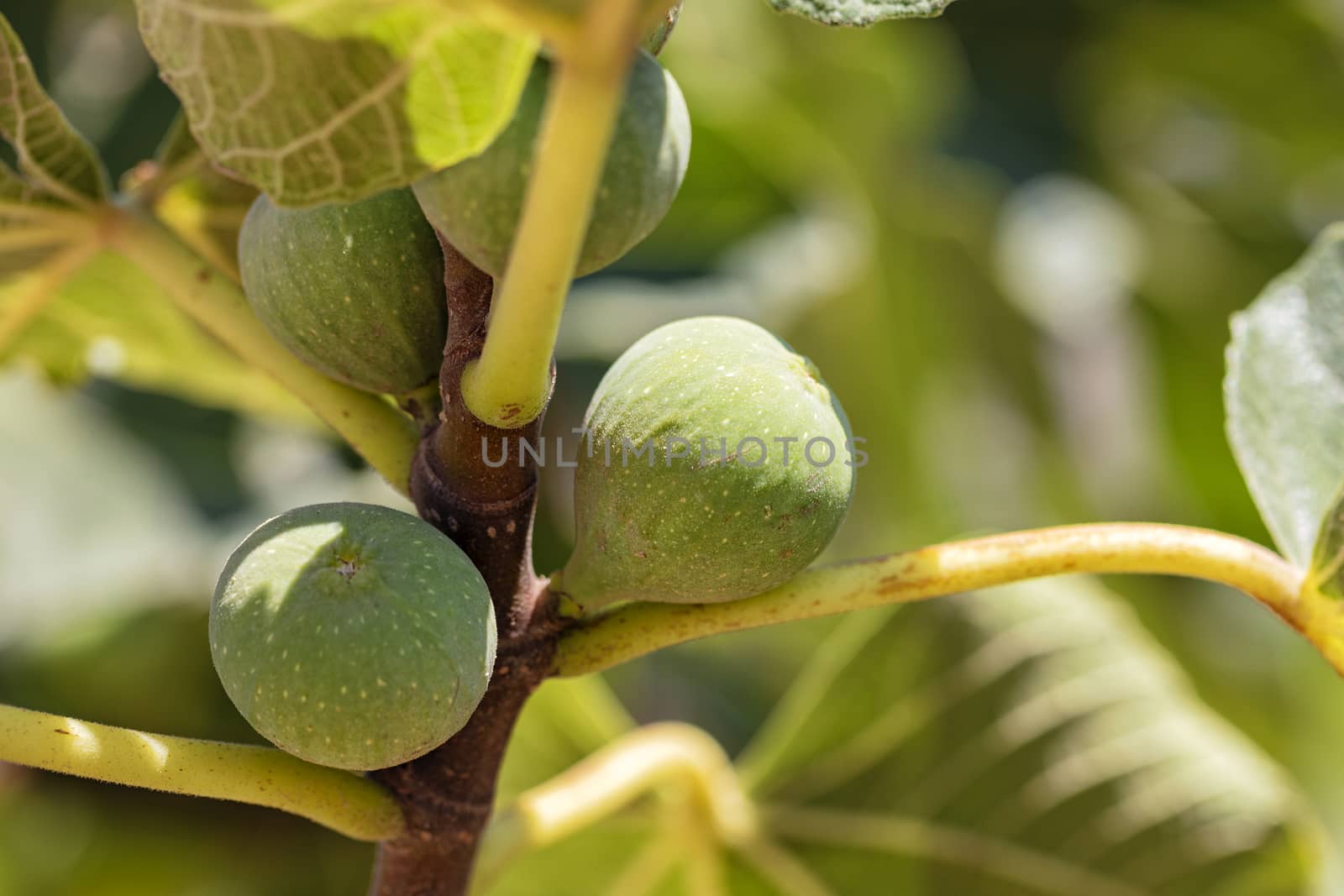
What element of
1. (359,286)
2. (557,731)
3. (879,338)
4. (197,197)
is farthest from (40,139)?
(879,338)

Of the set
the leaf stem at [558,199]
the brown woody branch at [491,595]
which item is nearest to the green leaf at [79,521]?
the brown woody branch at [491,595]

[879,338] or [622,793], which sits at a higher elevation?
[622,793]

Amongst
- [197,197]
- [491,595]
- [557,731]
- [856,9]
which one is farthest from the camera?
[557,731]

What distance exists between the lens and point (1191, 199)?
2.47 metres

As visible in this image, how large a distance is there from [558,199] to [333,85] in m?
0.12

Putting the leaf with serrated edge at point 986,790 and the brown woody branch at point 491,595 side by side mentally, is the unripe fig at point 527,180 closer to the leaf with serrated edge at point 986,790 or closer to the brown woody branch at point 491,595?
the brown woody branch at point 491,595

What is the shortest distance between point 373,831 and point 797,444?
0.31m

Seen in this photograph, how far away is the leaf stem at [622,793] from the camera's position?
920mm

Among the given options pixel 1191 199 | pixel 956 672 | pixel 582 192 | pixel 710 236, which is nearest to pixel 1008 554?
pixel 582 192

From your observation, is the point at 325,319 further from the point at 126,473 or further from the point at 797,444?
the point at 126,473

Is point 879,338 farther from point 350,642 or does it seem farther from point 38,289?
point 350,642

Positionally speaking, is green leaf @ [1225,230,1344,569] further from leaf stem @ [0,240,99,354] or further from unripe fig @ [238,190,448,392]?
leaf stem @ [0,240,99,354]

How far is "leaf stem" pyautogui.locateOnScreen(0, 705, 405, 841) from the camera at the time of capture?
2.07 feet

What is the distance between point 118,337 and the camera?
123cm
